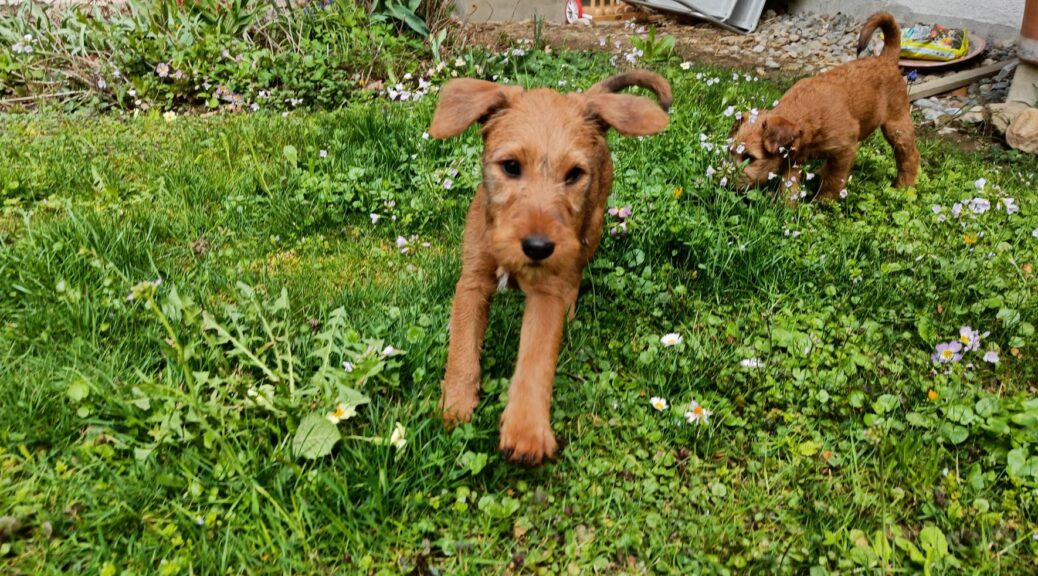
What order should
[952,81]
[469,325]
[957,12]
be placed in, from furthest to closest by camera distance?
[957,12], [952,81], [469,325]

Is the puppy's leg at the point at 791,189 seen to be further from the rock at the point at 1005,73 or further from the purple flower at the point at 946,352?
the rock at the point at 1005,73

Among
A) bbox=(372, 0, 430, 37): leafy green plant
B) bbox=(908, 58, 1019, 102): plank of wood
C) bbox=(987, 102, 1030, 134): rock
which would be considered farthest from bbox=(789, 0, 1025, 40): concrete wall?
bbox=(372, 0, 430, 37): leafy green plant

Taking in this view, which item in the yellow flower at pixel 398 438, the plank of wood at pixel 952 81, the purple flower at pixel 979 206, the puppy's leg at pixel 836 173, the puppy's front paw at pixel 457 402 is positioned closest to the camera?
the yellow flower at pixel 398 438

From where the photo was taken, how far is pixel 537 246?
2045 mm

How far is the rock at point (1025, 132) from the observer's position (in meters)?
4.80

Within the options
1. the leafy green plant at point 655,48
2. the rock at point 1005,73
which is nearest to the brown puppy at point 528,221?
the leafy green plant at point 655,48

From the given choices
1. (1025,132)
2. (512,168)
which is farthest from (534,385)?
(1025,132)

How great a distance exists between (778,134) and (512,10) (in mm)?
6078

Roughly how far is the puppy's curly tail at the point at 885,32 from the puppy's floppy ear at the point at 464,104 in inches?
112

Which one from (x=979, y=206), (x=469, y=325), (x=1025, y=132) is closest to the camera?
(x=469, y=325)

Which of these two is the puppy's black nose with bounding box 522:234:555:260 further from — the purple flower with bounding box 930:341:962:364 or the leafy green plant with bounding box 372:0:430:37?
the leafy green plant with bounding box 372:0:430:37

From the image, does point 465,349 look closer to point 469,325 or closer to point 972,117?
point 469,325

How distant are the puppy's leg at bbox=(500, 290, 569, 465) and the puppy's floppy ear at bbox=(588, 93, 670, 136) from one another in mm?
631

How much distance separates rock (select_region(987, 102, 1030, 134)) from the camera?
16.6 ft
